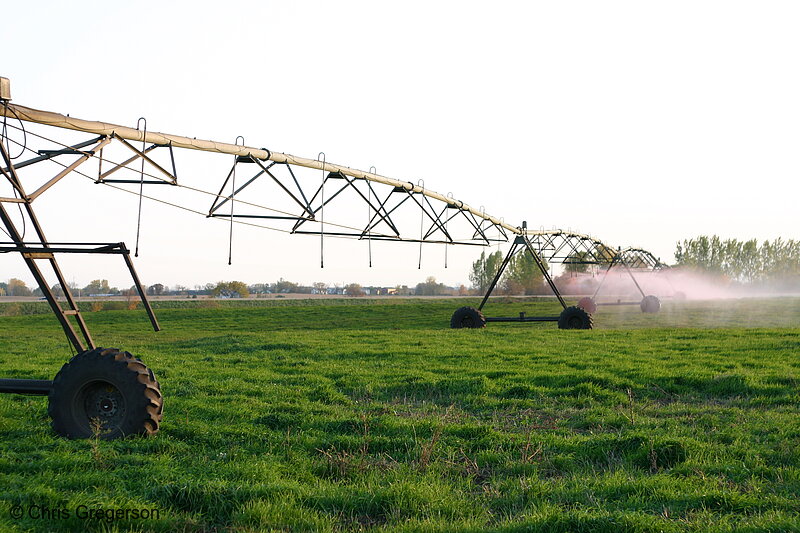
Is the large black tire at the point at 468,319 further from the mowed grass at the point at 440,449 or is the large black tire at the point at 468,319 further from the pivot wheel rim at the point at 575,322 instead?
the mowed grass at the point at 440,449

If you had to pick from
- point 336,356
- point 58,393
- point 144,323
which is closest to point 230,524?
point 58,393

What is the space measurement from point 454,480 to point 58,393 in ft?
16.0

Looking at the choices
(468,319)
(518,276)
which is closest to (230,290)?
(518,276)

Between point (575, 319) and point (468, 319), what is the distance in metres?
4.38

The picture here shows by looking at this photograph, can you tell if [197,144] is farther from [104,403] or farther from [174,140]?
[104,403]

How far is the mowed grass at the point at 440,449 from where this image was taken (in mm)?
5270

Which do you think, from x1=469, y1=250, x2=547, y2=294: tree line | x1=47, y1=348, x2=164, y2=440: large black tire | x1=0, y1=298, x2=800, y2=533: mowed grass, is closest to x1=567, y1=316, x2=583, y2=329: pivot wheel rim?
x1=0, y1=298, x2=800, y2=533: mowed grass

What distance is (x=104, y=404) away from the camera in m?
7.69

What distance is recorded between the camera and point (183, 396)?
10.5m

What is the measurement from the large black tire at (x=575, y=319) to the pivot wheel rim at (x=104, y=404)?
67.3ft

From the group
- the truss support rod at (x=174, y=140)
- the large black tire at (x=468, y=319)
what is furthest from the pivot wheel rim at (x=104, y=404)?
the large black tire at (x=468, y=319)

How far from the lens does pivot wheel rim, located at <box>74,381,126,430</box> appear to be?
766 cm

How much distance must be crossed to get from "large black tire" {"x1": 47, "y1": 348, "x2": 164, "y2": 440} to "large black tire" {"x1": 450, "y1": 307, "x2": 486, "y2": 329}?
19.2 meters

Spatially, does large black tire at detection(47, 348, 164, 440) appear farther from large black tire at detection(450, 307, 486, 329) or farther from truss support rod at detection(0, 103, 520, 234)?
large black tire at detection(450, 307, 486, 329)
